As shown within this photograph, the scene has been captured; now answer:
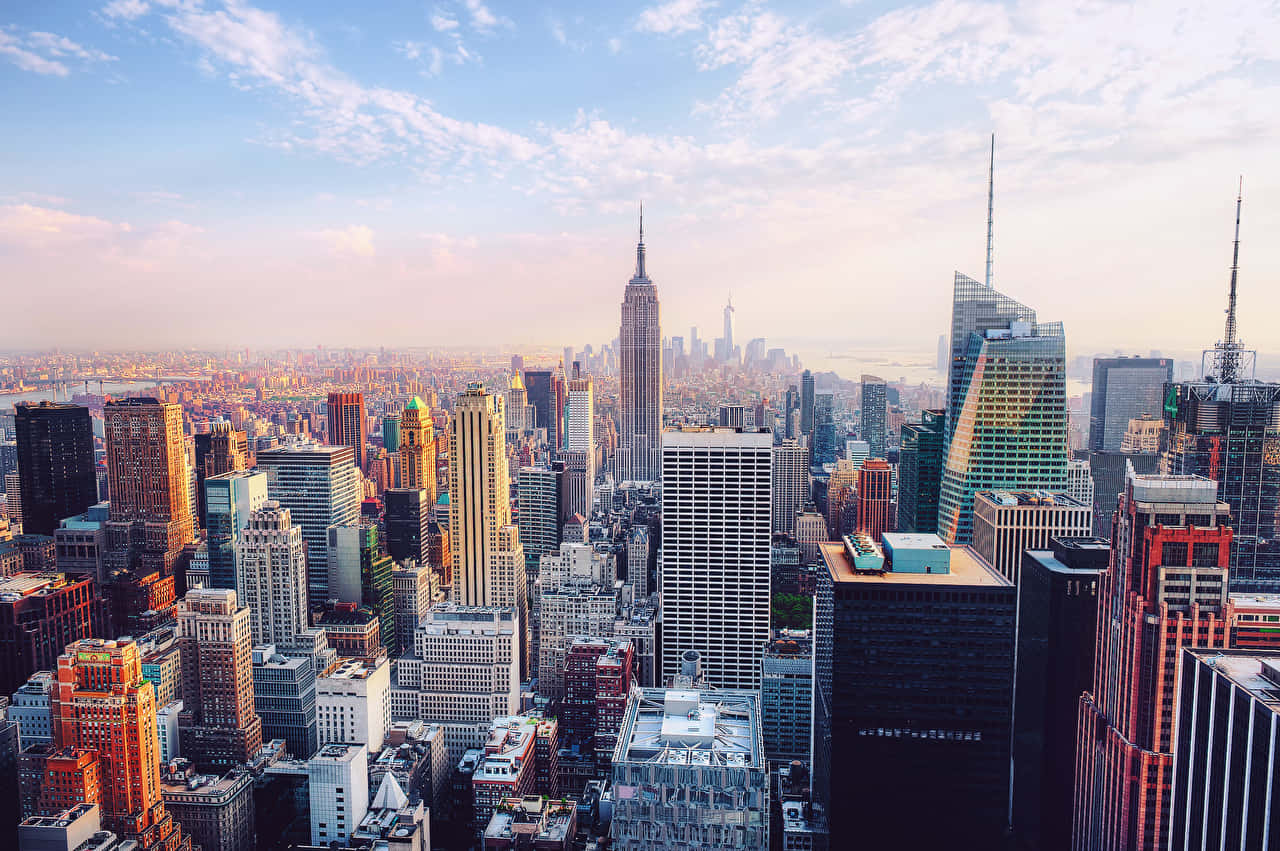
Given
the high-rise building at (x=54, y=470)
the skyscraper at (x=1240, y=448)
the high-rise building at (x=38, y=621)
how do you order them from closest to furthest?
the skyscraper at (x=1240, y=448) < the high-rise building at (x=38, y=621) < the high-rise building at (x=54, y=470)

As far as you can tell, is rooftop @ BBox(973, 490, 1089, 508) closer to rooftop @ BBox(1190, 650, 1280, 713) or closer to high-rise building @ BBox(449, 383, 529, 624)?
rooftop @ BBox(1190, 650, 1280, 713)

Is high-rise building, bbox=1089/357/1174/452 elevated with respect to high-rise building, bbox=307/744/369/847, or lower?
elevated

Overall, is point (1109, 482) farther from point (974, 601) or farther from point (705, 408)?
point (705, 408)

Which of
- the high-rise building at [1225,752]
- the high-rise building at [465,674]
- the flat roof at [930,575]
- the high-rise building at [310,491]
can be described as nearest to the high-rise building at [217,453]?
the high-rise building at [310,491]

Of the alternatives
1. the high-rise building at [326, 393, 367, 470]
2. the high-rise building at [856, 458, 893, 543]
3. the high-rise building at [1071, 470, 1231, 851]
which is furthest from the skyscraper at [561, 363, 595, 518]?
the high-rise building at [1071, 470, 1231, 851]

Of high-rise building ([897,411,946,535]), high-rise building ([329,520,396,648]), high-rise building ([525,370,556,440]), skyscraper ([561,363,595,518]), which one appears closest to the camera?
high-rise building ([897,411,946,535])

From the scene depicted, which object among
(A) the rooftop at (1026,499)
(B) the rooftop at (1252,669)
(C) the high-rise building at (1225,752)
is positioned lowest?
(C) the high-rise building at (1225,752)

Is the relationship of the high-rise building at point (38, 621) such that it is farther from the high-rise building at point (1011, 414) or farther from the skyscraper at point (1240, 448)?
the skyscraper at point (1240, 448)
